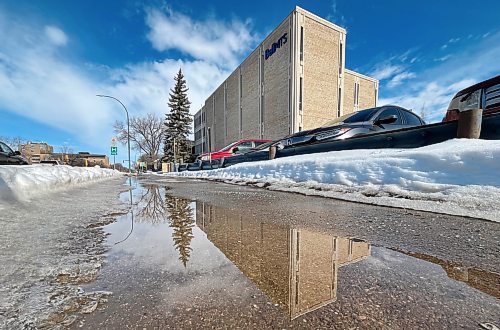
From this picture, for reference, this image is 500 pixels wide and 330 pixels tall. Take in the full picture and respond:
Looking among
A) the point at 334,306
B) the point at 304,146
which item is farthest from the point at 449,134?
the point at 334,306

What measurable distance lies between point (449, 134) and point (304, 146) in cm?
346

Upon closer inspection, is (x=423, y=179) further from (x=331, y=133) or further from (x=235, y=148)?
(x=235, y=148)

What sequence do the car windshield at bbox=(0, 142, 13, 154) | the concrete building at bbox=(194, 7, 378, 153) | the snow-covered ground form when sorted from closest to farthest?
the snow-covered ground, the car windshield at bbox=(0, 142, 13, 154), the concrete building at bbox=(194, 7, 378, 153)

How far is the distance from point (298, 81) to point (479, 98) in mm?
16746

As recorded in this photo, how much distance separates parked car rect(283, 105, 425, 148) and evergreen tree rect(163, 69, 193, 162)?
3132 cm

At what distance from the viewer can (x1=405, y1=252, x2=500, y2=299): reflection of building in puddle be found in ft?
3.90

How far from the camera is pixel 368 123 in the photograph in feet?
21.3

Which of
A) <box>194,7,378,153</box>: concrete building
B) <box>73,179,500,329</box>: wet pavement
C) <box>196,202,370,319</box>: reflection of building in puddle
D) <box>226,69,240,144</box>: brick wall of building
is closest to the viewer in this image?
<box>73,179,500,329</box>: wet pavement

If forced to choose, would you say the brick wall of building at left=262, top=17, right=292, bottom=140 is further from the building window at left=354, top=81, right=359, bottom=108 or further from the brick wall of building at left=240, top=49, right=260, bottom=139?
the building window at left=354, top=81, right=359, bottom=108

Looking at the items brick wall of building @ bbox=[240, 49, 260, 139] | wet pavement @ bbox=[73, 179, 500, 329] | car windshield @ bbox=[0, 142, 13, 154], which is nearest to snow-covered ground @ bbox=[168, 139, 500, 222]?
wet pavement @ bbox=[73, 179, 500, 329]

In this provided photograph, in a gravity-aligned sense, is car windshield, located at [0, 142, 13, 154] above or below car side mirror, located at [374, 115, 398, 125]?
below

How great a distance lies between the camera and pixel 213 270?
56.1 inches

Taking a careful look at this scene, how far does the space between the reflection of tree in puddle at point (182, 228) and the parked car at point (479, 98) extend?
18.2 ft

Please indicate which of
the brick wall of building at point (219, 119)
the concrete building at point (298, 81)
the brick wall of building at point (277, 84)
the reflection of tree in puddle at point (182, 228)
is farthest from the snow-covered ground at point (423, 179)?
the brick wall of building at point (219, 119)
